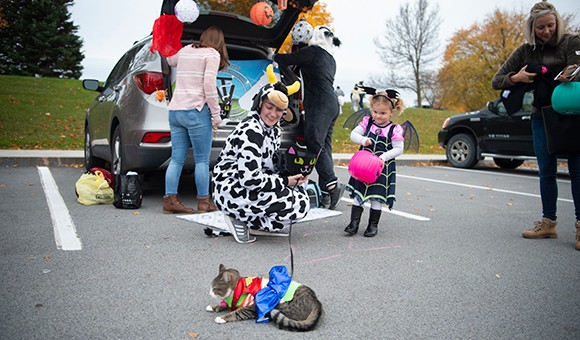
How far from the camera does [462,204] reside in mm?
5621

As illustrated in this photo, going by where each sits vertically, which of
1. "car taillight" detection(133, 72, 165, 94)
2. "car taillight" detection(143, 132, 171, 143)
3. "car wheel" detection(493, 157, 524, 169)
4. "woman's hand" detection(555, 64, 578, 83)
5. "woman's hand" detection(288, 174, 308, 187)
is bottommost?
"car wheel" detection(493, 157, 524, 169)

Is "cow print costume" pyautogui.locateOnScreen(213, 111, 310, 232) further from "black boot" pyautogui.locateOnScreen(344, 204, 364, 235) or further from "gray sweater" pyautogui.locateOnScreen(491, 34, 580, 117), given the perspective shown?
"gray sweater" pyautogui.locateOnScreen(491, 34, 580, 117)

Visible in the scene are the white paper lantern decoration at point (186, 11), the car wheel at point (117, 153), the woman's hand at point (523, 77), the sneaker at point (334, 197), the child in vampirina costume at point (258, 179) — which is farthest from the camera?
the sneaker at point (334, 197)

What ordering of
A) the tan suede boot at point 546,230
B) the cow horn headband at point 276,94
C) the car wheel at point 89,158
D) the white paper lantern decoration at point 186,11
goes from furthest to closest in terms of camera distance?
the car wheel at point 89,158 < the white paper lantern decoration at point 186,11 < the tan suede boot at point 546,230 < the cow horn headband at point 276,94

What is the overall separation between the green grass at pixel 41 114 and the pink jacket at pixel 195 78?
761 cm

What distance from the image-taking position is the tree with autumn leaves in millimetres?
31750

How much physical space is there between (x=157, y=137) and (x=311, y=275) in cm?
258

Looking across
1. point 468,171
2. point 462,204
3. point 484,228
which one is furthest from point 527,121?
point 484,228

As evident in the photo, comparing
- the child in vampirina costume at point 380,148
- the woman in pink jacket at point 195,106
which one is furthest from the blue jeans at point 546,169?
the woman in pink jacket at point 195,106

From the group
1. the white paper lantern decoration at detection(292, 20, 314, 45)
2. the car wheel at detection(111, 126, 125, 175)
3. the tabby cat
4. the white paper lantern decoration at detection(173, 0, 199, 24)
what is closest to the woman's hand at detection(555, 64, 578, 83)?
the white paper lantern decoration at detection(292, 20, 314, 45)

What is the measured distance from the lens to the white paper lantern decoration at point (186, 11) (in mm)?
4047

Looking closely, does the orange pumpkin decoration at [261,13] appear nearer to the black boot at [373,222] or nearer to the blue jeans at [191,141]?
the blue jeans at [191,141]

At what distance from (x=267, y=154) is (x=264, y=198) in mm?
371

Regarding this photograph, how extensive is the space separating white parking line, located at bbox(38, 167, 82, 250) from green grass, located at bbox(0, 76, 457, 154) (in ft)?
17.8
